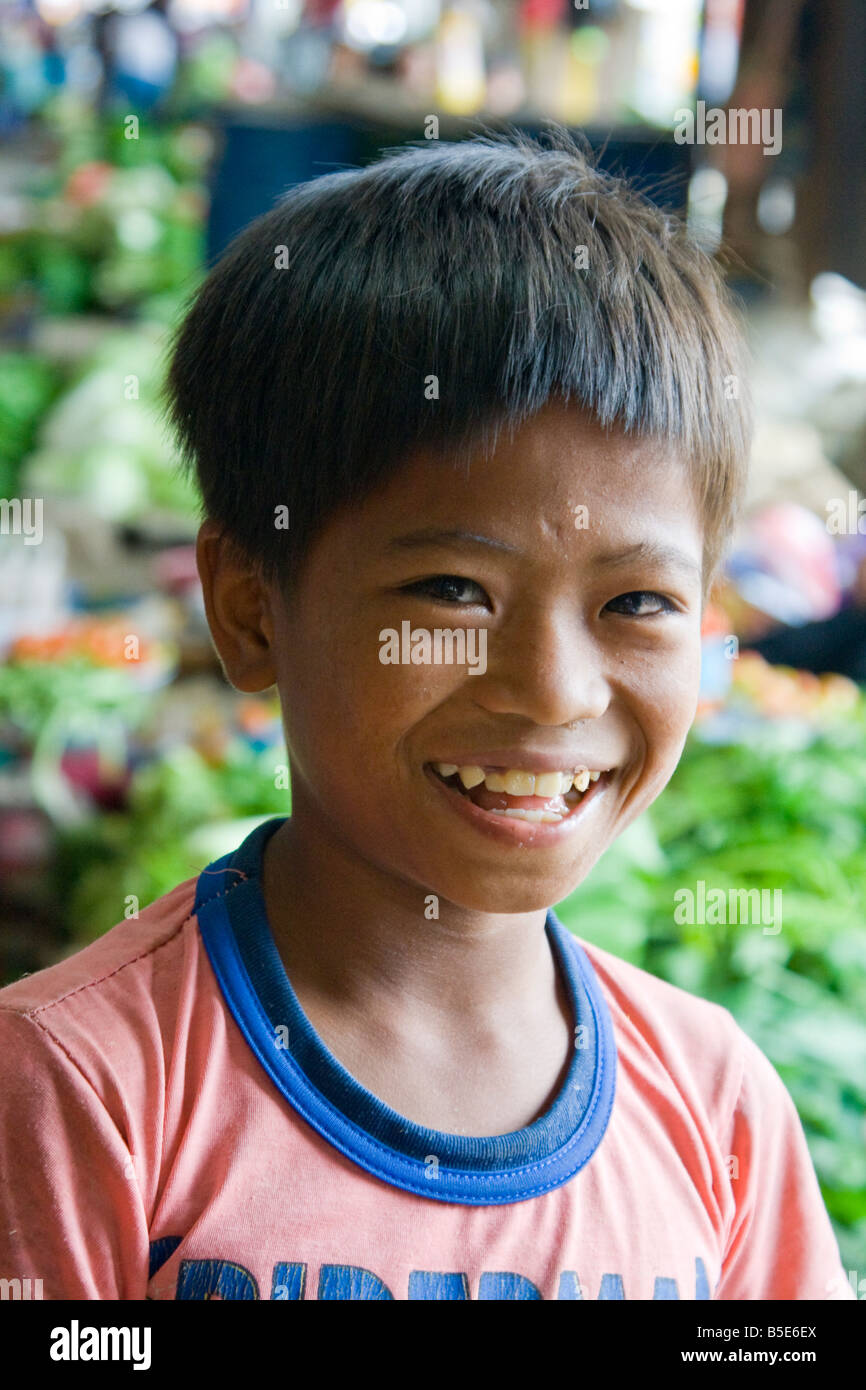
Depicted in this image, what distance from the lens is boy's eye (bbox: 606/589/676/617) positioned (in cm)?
89

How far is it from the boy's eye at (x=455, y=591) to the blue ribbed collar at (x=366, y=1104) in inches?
11.4

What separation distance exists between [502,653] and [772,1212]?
0.53 m

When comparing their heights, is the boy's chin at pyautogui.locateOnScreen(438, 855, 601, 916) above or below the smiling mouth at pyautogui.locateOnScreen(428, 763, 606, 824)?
below

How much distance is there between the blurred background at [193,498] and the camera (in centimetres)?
273

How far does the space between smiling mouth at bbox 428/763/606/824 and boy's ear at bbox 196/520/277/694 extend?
180 mm

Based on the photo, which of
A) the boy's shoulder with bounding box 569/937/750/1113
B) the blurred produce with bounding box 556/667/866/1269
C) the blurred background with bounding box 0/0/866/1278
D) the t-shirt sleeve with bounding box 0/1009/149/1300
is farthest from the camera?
the blurred background with bounding box 0/0/866/1278

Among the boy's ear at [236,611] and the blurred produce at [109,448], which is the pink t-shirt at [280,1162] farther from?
the blurred produce at [109,448]

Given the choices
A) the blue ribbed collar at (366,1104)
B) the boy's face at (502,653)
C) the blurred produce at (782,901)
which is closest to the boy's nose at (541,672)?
the boy's face at (502,653)

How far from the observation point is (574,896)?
2543mm

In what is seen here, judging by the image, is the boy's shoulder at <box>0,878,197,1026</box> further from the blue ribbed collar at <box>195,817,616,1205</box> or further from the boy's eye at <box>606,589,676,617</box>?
the boy's eye at <box>606,589,676,617</box>

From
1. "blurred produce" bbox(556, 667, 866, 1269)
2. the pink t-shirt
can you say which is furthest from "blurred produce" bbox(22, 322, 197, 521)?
the pink t-shirt

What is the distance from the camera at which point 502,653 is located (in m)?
0.84

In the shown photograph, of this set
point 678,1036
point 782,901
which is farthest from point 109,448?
point 678,1036

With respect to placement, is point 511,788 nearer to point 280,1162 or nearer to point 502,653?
point 502,653
